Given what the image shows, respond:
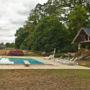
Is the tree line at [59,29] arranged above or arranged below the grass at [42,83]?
above

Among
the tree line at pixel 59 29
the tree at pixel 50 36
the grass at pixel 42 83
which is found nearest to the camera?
the grass at pixel 42 83

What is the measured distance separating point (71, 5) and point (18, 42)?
92.7ft

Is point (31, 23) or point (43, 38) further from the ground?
point (31, 23)

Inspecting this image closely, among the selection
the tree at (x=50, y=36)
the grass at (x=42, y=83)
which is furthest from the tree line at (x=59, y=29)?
the grass at (x=42, y=83)

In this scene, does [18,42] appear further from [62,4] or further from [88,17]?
[88,17]

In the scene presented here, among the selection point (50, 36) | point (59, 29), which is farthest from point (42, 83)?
point (59, 29)

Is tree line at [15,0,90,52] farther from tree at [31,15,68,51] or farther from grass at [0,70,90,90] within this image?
grass at [0,70,90,90]

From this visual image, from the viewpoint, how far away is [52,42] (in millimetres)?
26844

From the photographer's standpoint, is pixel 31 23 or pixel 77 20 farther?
pixel 31 23

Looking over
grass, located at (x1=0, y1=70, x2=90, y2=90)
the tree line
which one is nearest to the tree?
the tree line

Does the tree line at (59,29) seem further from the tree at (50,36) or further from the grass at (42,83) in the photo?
the grass at (42,83)

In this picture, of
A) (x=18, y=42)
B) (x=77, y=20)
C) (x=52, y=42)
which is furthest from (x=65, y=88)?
(x=18, y=42)

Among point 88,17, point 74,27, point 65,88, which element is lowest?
point 65,88

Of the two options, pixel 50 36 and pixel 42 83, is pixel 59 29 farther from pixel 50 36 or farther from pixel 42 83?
pixel 42 83
